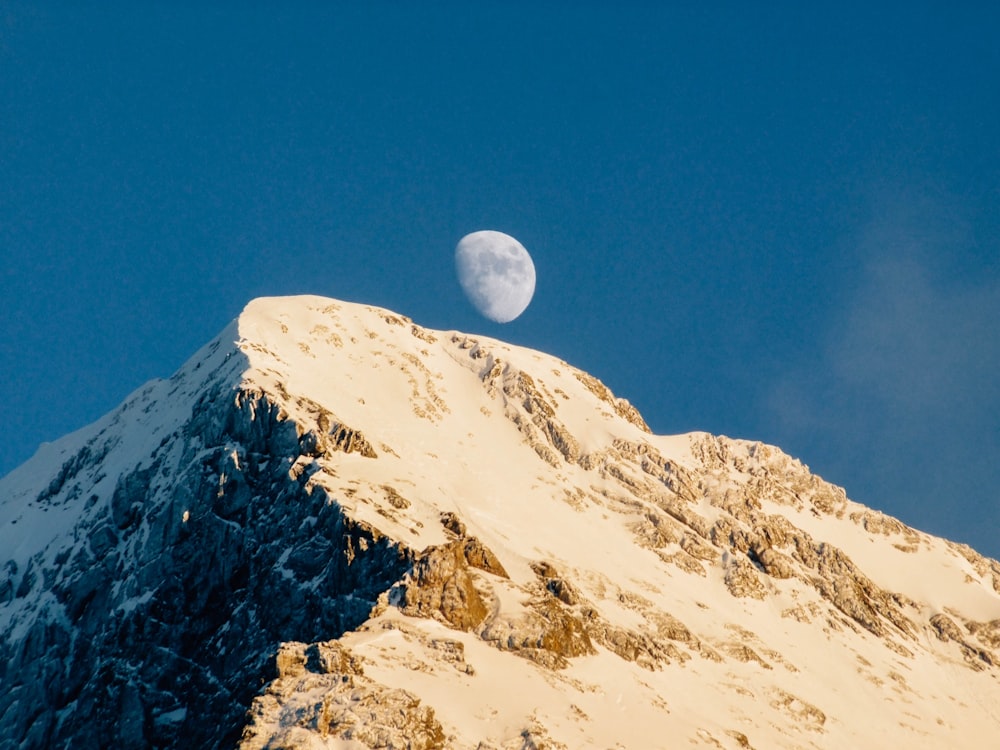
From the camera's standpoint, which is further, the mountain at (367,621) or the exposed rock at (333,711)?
the mountain at (367,621)

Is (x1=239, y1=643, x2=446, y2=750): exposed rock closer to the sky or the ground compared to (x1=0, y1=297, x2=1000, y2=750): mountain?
closer to the ground

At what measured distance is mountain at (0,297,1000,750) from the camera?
4828 inches

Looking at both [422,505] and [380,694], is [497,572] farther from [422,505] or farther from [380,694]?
[380,694]

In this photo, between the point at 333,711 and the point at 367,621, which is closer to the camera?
the point at 333,711

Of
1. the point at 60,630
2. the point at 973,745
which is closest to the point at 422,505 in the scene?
the point at 60,630

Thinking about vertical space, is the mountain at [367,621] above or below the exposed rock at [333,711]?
above

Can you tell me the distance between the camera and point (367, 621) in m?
133

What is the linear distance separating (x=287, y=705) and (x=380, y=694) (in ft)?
26.6

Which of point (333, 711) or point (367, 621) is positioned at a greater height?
point (367, 621)

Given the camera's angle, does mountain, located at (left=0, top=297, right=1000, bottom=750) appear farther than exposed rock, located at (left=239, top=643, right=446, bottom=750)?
Yes

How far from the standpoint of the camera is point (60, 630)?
16038 centimetres

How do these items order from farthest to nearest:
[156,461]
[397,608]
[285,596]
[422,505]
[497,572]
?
[156,461], [422,505], [497,572], [285,596], [397,608]

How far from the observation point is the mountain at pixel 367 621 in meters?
123

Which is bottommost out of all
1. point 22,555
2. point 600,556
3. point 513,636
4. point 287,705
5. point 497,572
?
point 287,705
